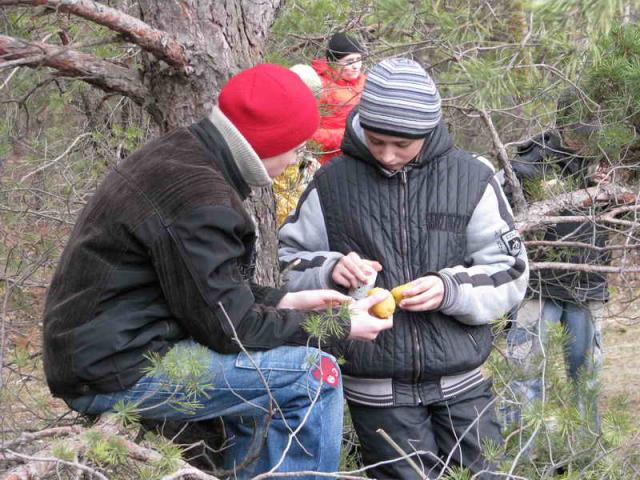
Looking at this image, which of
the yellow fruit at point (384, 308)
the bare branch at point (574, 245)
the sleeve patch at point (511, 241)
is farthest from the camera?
the bare branch at point (574, 245)

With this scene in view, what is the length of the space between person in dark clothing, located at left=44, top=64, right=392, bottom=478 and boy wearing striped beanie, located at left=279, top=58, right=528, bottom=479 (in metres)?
0.22

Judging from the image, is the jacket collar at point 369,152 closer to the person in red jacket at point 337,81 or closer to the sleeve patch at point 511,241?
the sleeve patch at point 511,241

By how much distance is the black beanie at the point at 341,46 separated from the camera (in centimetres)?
356

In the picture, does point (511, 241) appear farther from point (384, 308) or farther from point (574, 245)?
point (574, 245)

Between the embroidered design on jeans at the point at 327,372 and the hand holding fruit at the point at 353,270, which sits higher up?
the hand holding fruit at the point at 353,270

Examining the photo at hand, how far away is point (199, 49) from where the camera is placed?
2896 millimetres

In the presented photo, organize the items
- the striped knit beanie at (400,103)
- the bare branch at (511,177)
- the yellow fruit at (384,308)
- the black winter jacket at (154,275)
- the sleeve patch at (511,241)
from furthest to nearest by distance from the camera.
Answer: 1. the bare branch at (511,177)
2. the sleeve patch at (511,241)
3. the striped knit beanie at (400,103)
4. the yellow fruit at (384,308)
5. the black winter jacket at (154,275)

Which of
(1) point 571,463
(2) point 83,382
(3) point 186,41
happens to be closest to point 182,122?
(3) point 186,41

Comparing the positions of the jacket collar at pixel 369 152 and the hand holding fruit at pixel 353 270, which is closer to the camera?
the hand holding fruit at pixel 353 270

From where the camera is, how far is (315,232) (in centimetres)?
279

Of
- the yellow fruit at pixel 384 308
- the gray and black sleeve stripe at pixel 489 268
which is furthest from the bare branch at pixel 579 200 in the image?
the yellow fruit at pixel 384 308

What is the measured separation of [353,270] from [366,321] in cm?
19

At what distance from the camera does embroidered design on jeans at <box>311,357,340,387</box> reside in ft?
7.75

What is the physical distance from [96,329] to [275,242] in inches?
41.2
